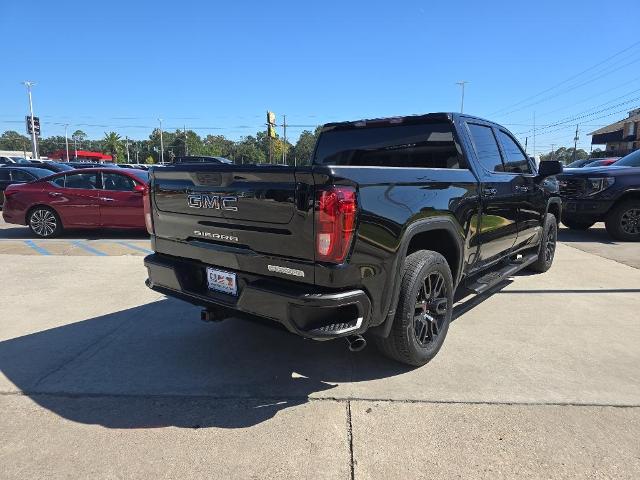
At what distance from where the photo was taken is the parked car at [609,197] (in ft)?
29.5

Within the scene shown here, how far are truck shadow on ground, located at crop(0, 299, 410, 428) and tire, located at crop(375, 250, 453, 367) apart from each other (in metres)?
0.23

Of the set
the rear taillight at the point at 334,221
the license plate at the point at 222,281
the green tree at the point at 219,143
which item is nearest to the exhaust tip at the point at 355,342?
the rear taillight at the point at 334,221

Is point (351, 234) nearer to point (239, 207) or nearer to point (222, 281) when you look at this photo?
point (239, 207)

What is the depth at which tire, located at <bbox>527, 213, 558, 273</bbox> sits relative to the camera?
6270 mm

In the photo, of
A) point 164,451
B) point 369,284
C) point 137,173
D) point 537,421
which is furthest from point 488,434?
point 137,173

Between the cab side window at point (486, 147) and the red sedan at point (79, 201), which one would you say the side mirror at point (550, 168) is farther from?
the red sedan at point (79, 201)

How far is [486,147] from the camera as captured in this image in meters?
4.57

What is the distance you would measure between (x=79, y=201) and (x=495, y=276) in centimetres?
835

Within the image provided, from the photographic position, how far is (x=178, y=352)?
3822 mm

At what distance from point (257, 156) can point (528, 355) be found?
96.4m

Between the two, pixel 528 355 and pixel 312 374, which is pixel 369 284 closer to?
pixel 312 374

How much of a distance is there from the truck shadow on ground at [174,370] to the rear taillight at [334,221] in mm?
812

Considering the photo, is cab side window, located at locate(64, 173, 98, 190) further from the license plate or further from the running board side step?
the running board side step

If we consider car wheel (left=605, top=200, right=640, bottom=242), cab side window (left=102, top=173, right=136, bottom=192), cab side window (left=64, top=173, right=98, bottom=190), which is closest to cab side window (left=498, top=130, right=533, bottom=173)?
car wheel (left=605, top=200, right=640, bottom=242)
